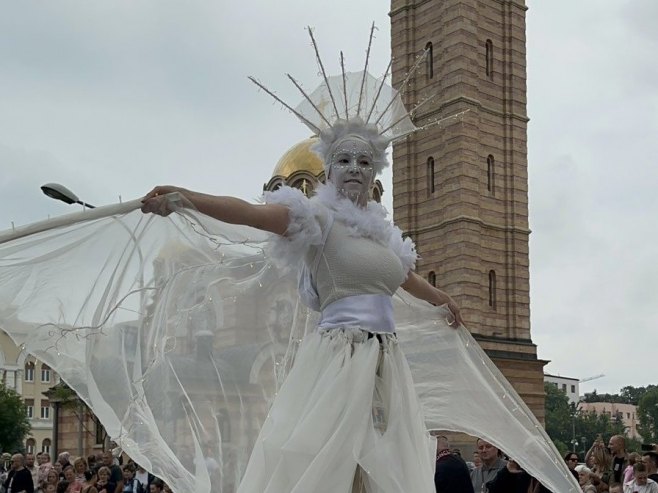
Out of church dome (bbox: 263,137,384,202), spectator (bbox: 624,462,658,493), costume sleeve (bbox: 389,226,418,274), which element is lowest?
spectator (bbox: 624,462,658,493)

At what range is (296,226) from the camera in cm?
401

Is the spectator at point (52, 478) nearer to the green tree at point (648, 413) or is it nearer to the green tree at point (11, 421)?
the green tree at point (11, 421)

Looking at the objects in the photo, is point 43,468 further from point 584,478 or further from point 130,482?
point 584,478

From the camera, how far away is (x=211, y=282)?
457cm

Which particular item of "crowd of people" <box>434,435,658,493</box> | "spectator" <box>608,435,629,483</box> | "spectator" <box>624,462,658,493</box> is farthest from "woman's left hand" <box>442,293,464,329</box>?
"spectator" <box>608,435,629,483</box>

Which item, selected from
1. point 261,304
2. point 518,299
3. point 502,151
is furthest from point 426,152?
point 261,304

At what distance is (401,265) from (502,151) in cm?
3565

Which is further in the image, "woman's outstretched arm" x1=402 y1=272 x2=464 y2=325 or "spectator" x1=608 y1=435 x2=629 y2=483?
"spectator" x1=608 y1=435 x2=629 y2=483

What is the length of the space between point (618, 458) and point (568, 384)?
11784 cm

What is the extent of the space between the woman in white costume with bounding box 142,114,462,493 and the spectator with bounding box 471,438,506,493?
3940mm

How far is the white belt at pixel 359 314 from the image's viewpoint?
402 cm

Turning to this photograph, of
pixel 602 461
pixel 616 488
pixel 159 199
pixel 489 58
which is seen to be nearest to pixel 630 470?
pixel 616 488

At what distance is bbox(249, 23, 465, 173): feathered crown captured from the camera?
431 cm

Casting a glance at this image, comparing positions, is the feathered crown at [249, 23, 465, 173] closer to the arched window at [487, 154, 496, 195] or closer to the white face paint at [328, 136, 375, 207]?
the white face paint at [328, 136, 375, 207]
